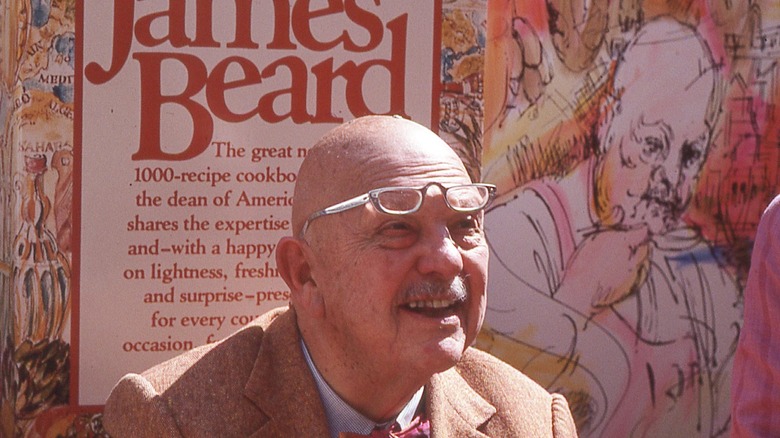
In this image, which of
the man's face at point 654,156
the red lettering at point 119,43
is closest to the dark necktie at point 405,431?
the red lettering at point 119,43

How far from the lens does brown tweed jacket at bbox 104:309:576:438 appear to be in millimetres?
2580

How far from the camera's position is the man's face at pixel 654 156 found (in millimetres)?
4152

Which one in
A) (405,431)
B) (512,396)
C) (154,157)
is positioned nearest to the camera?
(405,431)

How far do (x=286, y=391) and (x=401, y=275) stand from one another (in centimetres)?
43

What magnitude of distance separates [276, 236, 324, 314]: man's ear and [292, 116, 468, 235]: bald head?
1.8 inches

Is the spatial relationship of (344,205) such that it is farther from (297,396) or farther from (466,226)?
(297,396)

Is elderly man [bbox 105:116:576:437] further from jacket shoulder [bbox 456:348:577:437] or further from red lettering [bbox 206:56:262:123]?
red lettering [bbox 206:56:262:123]

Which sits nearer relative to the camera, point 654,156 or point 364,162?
point 364,162

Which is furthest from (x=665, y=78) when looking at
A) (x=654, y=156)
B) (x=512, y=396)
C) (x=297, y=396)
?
(x=297, y=396)

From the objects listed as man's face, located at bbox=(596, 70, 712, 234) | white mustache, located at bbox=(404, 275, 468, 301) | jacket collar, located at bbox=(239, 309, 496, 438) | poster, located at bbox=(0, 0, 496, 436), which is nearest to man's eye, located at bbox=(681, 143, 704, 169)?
man's face, located at bbox=(596, 70, 712, 234)

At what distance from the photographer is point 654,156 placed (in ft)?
13.7

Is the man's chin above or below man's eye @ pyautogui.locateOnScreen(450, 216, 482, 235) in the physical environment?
below

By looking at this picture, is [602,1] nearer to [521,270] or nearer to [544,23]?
[544,23]

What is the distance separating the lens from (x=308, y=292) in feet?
8.59
